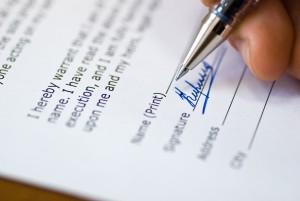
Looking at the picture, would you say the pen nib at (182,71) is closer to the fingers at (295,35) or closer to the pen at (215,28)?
the pen at (215,28)

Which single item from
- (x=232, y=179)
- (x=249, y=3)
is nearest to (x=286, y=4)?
(x=249, y=3)

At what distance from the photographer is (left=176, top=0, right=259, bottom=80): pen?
0.42 meters

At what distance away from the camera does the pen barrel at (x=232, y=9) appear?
42cm

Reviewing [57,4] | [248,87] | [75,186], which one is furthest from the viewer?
[57,4]

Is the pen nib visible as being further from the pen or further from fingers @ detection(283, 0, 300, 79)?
fingers @ detection(283, 0, 300, 79)

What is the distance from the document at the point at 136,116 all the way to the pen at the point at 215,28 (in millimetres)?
26

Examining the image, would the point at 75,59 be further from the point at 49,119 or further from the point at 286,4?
the point at 286,4

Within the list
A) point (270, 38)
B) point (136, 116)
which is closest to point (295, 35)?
point (270, 38)

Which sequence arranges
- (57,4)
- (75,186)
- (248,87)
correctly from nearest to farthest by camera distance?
(75,186)
(248,87)
(57,4)

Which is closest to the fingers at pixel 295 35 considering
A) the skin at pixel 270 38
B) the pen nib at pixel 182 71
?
the skin at pixel 270 38

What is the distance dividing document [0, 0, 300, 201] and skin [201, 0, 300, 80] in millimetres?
31

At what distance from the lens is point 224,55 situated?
50 cm

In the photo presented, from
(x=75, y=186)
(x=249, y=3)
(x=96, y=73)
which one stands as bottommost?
(x=75, y=186)

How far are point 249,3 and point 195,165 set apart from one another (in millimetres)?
158
